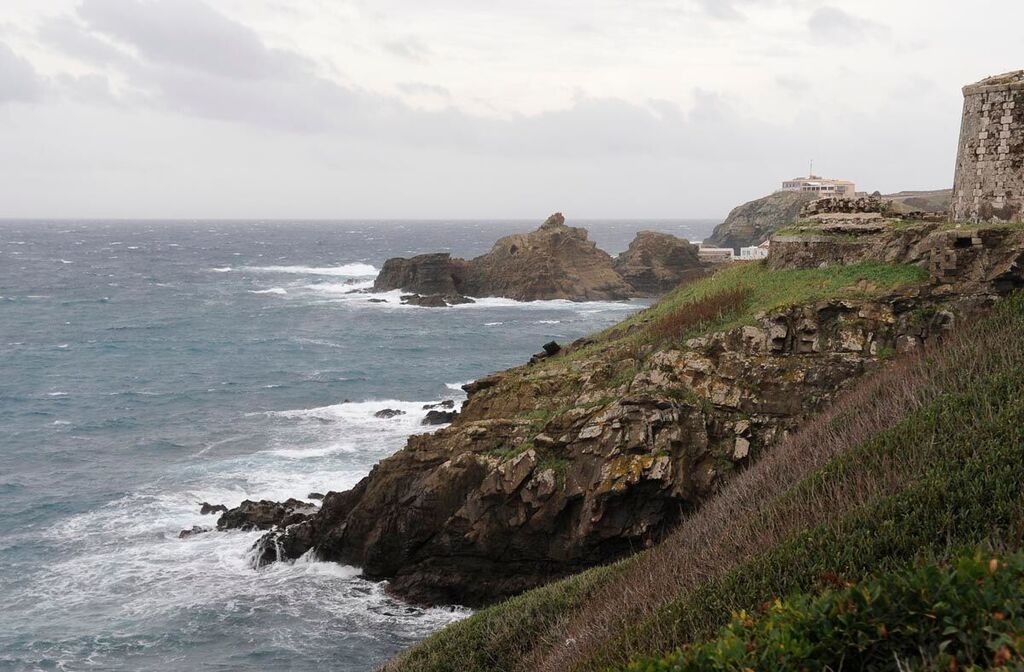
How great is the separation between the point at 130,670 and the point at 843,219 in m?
A: 23.2

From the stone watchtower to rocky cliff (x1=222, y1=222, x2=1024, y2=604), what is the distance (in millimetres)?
1383

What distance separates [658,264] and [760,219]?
47.3 metres

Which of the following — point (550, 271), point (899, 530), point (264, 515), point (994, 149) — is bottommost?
point (264, 515)

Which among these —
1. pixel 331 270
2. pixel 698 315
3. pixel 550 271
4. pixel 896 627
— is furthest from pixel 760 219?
pixel 896 627

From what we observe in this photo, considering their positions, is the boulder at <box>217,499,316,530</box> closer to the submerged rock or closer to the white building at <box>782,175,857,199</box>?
the submerged rock

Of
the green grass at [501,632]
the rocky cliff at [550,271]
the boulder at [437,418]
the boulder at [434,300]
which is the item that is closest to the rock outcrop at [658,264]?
the rocky cliff at [550,271]

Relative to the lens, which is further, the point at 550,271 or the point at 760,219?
Result: the point at 760,219

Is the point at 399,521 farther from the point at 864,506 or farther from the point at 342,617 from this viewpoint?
the point at 864,506

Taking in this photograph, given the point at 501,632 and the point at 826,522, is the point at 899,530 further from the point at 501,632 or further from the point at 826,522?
the point at 501,632

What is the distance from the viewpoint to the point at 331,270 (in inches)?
4875

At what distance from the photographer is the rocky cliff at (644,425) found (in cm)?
2119

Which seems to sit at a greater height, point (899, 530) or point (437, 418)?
point (899, 530)

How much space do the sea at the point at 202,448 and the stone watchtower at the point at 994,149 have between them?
18052mm

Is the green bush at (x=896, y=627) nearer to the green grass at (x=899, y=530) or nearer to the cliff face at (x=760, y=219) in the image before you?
the green grass at (x=899, y=530)
